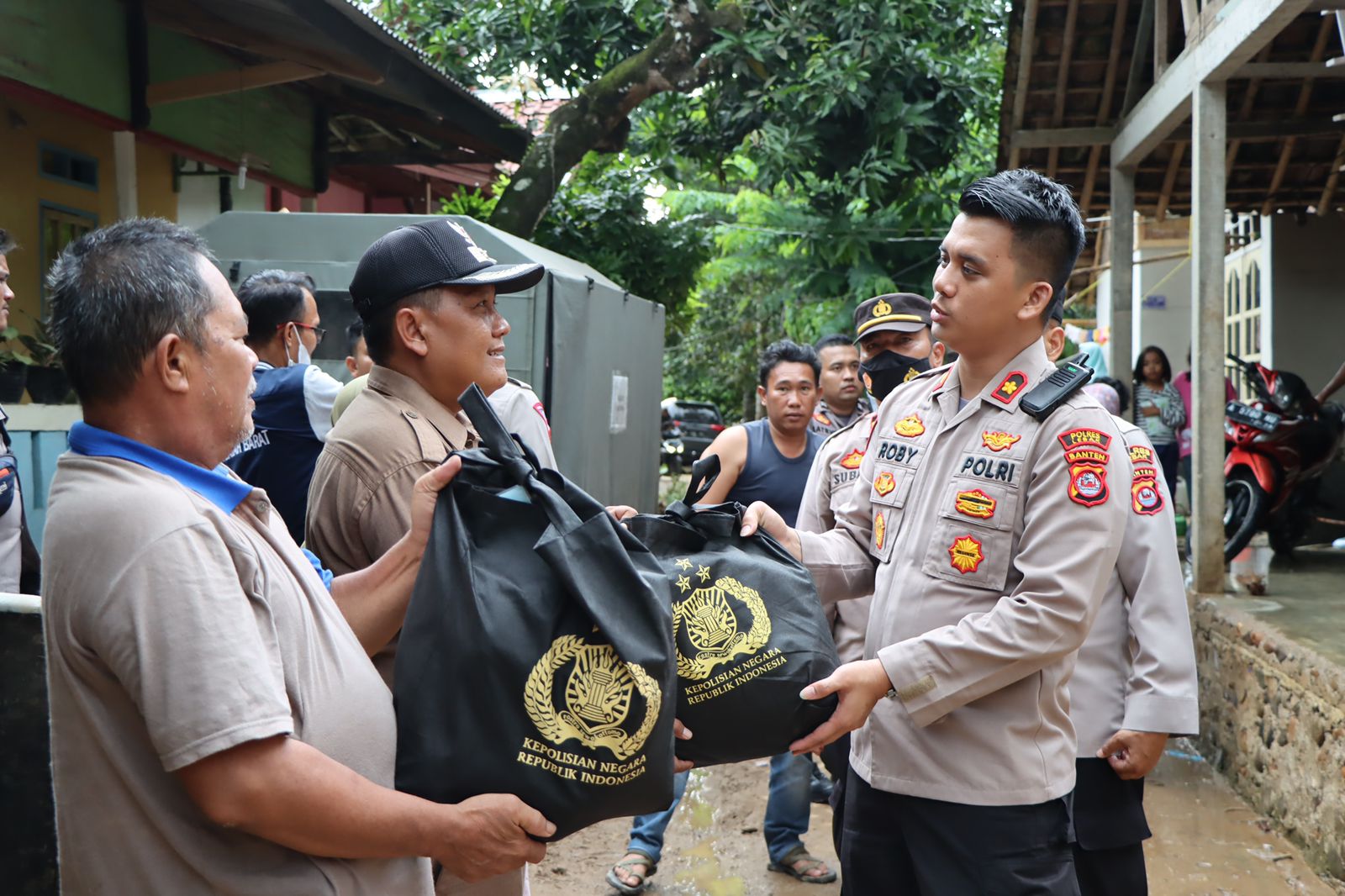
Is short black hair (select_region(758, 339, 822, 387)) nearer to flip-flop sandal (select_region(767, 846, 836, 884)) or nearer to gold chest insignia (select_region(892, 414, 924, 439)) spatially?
flip-flop sandal (select_region(767, 846, 836, 884))

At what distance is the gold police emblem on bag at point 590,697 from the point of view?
59.2 inches

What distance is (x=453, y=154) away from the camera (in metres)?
10.9

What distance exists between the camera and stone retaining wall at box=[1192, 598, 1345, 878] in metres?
4.29

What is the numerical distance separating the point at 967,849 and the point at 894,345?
92.6 inches

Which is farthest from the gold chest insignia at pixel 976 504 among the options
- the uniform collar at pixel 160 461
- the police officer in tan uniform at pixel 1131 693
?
the uniform collar at pixel 160 461

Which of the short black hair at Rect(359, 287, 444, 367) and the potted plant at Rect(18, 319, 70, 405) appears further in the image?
the potted plant at Rect(18, 319, 70, 405)

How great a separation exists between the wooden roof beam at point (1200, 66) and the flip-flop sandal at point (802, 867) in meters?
4.00

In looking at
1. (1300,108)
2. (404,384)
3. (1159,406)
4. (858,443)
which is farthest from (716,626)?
(1159,406)

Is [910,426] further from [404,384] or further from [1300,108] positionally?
[1300,108]

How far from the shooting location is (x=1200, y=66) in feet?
19.8

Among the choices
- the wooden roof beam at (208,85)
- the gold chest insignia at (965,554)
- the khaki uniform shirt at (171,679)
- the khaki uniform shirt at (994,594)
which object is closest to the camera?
the khaki uniform shirt at (171,679)

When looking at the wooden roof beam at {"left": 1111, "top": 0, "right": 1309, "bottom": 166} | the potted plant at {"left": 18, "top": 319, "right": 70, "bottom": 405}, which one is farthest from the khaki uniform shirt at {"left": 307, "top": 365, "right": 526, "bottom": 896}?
the wooden roof beam at {"left": 1111, "top": 0, "right": 1309, "bottom": 166}

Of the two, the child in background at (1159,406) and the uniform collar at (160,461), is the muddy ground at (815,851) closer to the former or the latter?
the uniform collar at (160,461)

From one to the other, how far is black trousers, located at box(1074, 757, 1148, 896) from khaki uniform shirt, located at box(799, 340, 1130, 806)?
24.4 inches
